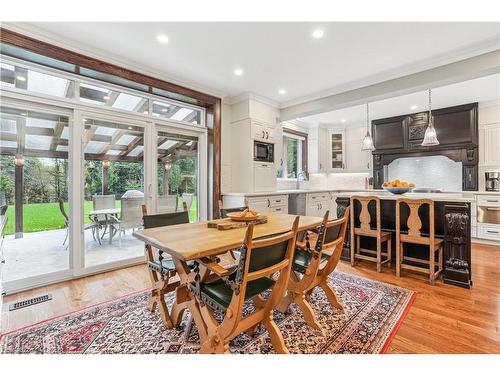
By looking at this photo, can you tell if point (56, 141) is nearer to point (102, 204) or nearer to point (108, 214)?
point (102, 204)

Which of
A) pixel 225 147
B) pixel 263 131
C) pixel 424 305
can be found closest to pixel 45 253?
pixel 225 147

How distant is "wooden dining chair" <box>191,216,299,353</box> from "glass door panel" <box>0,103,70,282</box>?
2.31 metres

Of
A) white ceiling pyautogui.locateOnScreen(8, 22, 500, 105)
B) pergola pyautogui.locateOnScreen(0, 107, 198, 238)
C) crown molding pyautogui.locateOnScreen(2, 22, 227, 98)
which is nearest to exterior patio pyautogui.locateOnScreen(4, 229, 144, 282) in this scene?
pergola pyautogui.locateOnScreen(0, 107, 198, 238)

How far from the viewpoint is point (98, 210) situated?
10.6ft

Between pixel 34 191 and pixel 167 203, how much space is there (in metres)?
1.55

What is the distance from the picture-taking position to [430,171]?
5438 millimetres

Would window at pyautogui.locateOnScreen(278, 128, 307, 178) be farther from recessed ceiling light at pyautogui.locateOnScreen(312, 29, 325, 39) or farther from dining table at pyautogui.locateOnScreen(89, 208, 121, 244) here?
dining table at pyautogui.locateOnScreen(89, 208, 121, 244)

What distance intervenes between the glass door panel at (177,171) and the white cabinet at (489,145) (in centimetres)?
533

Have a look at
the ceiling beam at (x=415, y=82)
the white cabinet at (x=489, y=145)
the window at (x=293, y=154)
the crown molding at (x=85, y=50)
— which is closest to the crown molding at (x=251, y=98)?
the ceiling beam at (x=415, y=82)

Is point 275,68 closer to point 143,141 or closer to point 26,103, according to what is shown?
point 143,141

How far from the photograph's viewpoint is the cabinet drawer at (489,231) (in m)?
4.33

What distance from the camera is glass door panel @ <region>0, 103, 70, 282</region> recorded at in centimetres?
261
